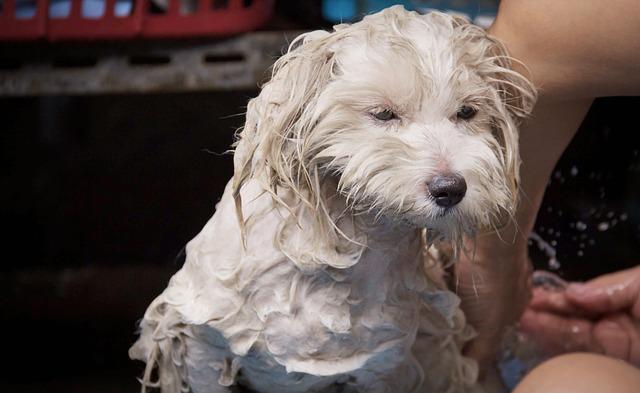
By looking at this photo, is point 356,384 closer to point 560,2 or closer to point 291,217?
point 291,217

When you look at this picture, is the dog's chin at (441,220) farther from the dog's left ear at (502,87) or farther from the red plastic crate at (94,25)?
the red plastic crate at (94,25)

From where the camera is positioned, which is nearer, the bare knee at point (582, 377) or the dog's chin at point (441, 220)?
the dog's chin at point (441, 220)

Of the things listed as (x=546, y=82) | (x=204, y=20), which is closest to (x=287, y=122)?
(x=546, y=82)

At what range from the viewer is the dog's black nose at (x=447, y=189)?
570mm

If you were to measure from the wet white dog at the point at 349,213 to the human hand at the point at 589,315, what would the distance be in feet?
0.70

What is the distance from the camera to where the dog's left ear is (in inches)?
25.2

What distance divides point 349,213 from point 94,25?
43 centimetres

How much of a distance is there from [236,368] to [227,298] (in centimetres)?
7

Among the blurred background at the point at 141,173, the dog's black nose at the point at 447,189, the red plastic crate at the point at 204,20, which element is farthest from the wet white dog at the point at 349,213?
the red plastic crate at the point at 204,20


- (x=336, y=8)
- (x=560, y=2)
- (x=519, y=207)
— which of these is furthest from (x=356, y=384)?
(x=336, y=8)

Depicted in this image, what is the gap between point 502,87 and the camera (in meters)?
0.66

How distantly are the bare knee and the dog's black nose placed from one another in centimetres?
22

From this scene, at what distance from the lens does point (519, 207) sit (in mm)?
825

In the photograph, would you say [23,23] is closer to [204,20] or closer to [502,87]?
[204,20]
